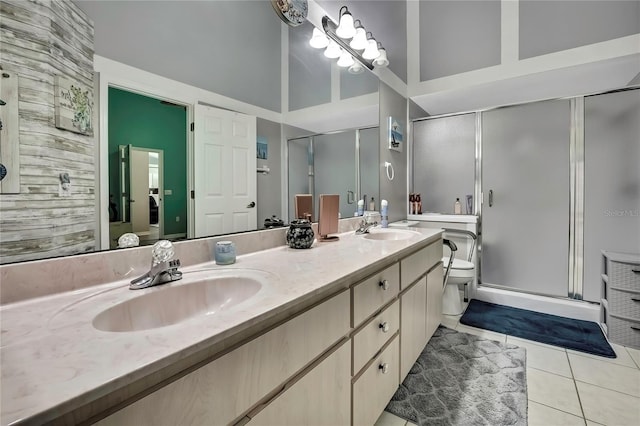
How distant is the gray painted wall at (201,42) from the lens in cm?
88

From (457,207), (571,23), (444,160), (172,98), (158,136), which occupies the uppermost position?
(571,23)

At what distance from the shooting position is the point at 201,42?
109 centimetres

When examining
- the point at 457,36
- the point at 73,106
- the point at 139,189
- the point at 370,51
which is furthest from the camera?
the point at 457,36

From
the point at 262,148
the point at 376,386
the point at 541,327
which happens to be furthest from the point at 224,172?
the point at 541,327

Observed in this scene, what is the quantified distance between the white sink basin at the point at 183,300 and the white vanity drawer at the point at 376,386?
55 cm

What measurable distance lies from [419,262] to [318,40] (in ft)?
4.99

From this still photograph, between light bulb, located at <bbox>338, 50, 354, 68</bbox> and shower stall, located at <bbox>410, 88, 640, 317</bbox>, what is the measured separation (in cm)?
158

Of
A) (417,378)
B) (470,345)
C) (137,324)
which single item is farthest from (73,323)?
(470,345)

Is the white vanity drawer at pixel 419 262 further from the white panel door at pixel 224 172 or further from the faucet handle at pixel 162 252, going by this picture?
the faucet handle at pixel 162 252

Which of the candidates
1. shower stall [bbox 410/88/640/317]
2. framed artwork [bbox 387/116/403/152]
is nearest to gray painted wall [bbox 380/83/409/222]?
framed artwork [bbox 387/116/403/152]

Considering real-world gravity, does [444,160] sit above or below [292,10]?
below

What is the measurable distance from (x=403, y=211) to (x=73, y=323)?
2908mm

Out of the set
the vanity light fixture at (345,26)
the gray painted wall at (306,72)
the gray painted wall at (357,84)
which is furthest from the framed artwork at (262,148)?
the vanity light fixture at (345,26)

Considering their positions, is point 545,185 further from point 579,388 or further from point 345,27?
point 345,27
